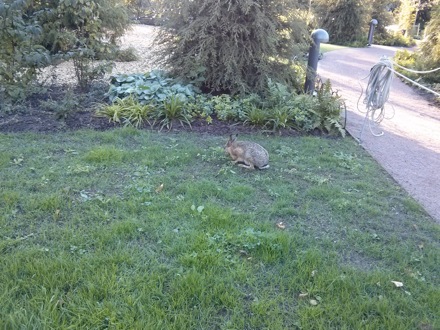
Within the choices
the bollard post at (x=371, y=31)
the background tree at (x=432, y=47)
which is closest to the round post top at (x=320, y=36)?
the background tree at (x=432, y=47)

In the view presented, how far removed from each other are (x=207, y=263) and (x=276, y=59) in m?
5.23

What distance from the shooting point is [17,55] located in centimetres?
603

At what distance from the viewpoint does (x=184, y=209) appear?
3.57 metres

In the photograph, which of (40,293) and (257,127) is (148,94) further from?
(40,293)

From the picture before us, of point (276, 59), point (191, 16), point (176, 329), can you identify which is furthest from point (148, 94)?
point (176, 329)

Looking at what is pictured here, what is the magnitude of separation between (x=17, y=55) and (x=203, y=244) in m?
4.96

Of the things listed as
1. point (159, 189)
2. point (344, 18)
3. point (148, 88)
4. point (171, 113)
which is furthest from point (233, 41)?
point (344, 18)

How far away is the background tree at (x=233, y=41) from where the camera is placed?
661cm

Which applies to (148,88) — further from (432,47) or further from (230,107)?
(432,47)

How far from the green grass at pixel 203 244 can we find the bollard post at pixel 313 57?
3054mm

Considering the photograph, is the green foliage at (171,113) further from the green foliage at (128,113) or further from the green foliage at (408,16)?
the green foliage at (408,16)

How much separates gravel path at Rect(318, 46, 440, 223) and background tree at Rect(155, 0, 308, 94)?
185 cm

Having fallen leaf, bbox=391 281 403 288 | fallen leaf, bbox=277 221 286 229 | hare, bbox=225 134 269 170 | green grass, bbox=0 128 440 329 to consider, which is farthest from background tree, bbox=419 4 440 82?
fallen leaf, bbox=391 281 403 288

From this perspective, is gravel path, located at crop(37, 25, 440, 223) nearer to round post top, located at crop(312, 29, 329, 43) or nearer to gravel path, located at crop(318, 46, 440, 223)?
gravel path, located at crop(318, 46, 440, 223)
